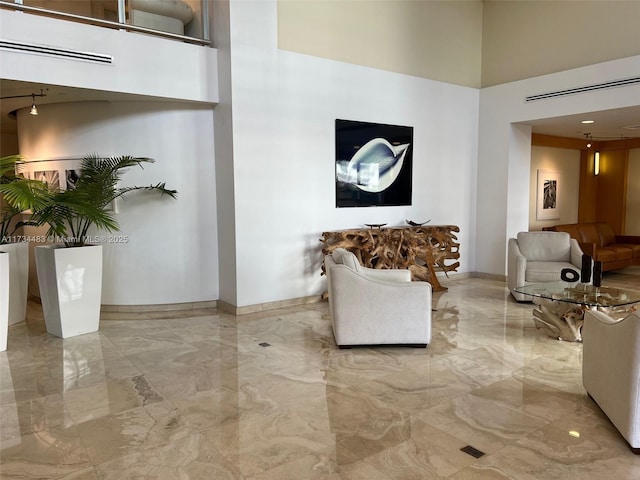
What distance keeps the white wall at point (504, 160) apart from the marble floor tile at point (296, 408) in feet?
10.4

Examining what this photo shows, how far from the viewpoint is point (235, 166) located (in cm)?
556

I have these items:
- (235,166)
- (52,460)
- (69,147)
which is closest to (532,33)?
(235,166)

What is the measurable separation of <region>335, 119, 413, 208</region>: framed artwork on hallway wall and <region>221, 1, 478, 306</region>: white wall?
0.12m

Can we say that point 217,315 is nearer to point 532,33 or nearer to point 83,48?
point 83,48

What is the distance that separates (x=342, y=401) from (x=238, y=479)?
1068 mm

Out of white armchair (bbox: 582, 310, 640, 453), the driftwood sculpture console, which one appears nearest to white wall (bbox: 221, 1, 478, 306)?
the driftwood sculpture console

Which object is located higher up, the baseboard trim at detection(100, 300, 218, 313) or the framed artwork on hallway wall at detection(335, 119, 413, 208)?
the framed artwork on hallway wall at detection(335, 119, 413, 208)

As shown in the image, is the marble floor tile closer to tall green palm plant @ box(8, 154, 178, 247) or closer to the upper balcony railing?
tall green palm plant @ box(8, 154, 178, 247)

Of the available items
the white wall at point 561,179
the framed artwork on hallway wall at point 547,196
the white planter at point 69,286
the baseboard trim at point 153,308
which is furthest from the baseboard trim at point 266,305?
the framed artwork on hallway wall at point 547,196

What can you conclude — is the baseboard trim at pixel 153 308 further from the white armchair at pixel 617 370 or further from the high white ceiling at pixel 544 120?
the white armchair at pixel 617 370

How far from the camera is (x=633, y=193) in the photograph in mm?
9945

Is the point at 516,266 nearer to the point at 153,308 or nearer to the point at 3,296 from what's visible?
the point at 153,308

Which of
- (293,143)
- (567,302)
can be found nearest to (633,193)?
(567,302)

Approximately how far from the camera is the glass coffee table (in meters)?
4.33
